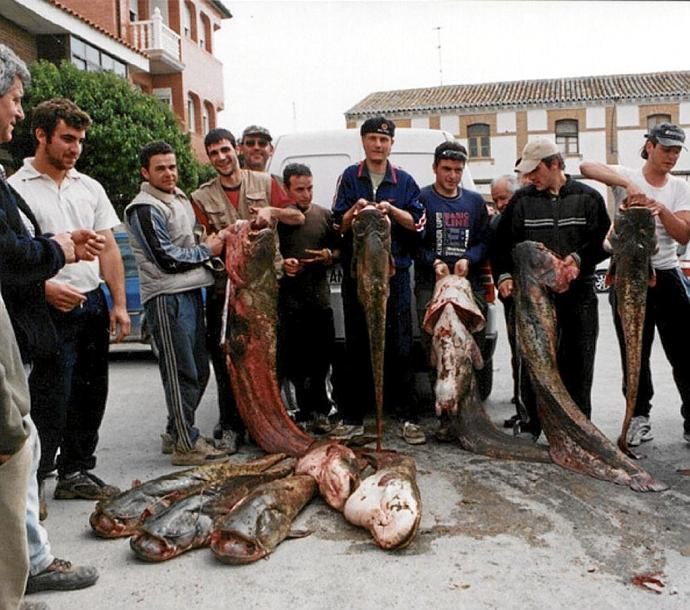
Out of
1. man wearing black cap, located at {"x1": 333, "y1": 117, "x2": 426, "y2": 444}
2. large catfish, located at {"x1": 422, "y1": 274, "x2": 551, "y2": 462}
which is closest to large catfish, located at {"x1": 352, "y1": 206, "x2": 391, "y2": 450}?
man wearing black cap, located at {"x1": 333, "y1": 117, "x2": 426, "y2": 444}

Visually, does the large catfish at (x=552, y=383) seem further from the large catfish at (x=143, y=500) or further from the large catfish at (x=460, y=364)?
the large catfish at (x=143, y=500)

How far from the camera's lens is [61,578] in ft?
11.4

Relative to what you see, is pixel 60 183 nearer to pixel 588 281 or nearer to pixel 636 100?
pixel 588 281

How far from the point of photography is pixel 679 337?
18.6ft

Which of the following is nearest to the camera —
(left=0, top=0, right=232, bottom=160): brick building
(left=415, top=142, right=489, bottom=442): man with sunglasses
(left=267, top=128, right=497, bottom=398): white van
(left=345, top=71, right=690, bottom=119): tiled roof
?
(left=415, top=142, right=489, bottom=442): man with sunglasses

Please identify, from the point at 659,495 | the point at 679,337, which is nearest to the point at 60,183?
the point at 659,495

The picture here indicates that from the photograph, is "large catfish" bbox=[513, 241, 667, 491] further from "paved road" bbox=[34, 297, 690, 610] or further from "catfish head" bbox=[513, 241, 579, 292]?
"paved road" bbox=[34, 297, 690, 610]

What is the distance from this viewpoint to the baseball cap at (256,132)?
6.46 metres

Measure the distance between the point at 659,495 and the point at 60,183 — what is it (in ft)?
13.5

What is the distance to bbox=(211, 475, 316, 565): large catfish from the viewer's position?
367cm

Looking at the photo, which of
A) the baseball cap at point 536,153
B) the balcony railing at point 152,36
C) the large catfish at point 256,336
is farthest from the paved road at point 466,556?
the balcony railing at point 152,36

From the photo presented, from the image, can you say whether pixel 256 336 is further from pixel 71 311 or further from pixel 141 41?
pixel 141 41

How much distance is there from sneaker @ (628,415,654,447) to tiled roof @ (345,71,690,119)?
3816 centimetres

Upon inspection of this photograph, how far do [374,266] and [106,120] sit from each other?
14.0m
